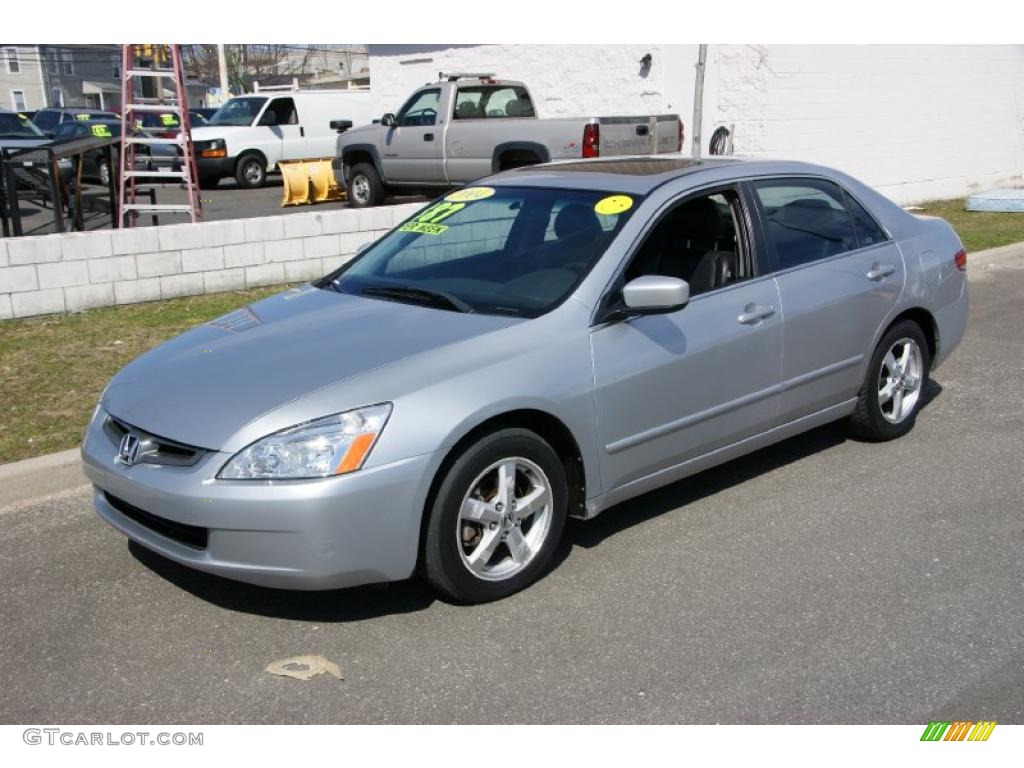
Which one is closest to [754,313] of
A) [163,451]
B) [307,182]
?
[163,451]

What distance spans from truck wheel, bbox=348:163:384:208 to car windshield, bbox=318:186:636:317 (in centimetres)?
1246

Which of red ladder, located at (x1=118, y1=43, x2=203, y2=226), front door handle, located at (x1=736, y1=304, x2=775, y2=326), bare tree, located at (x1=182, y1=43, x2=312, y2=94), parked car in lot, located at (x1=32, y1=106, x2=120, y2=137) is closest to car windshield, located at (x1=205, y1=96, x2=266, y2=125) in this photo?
parked car in lot, located at (x1=32, y1=106, x2=120, y2=137)

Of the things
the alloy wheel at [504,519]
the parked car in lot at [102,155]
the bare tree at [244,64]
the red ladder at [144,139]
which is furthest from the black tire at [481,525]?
the bare tree at [244,64]

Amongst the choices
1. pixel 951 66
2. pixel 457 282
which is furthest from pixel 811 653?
pixel 951 66

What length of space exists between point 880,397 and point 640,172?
1.91 m

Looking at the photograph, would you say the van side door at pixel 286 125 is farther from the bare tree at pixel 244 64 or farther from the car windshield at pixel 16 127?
the bare tree at pixel 244 64

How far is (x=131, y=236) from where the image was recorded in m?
9.52

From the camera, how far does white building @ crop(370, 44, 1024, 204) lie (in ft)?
54.3

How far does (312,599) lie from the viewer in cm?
445

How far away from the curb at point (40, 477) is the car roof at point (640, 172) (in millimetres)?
2613

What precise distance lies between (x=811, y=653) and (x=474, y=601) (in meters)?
1.26

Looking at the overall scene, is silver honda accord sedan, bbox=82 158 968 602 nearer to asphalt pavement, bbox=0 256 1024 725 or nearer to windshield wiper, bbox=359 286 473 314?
windshield wiper, bbox=359 286 473 314

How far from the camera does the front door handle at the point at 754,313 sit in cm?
519

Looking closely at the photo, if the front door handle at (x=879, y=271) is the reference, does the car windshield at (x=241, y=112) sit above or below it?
below
